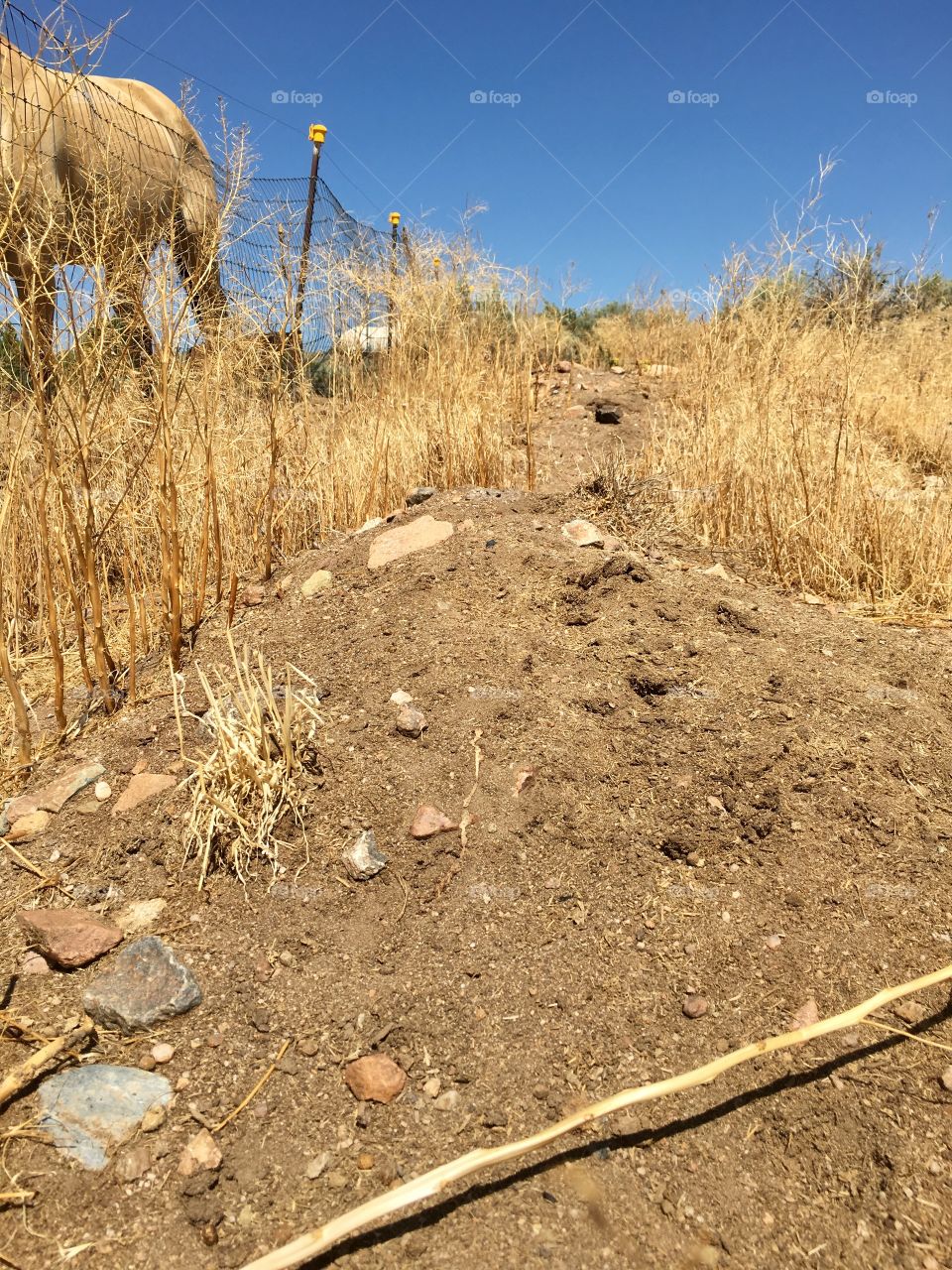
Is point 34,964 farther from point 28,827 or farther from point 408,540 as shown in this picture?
point 408,540

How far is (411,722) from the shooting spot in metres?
1.91

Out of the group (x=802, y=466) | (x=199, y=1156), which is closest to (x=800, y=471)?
(x=802, y=466)

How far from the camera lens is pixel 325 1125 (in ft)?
3.96

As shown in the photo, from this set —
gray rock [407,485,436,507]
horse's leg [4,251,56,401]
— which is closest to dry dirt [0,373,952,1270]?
horse's leg [4,251,56,401]

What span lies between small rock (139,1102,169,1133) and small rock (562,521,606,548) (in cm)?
204

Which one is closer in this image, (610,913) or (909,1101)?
(909,1101)

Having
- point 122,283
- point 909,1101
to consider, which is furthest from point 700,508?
point 909,1101

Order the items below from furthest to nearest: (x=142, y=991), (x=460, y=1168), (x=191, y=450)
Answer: (x=191, y=450) → (x=142, y=991) → (x=460, y=1168)

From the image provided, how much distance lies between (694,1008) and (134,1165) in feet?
2.98

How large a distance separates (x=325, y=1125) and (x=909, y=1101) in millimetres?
884

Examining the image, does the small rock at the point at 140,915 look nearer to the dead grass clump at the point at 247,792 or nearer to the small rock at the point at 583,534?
the dead grass clump at the point at 247,792

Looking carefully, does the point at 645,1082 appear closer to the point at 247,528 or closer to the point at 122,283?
the point at 122,283

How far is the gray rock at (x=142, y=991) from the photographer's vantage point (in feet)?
4.44

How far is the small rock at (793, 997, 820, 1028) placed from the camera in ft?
4.25
